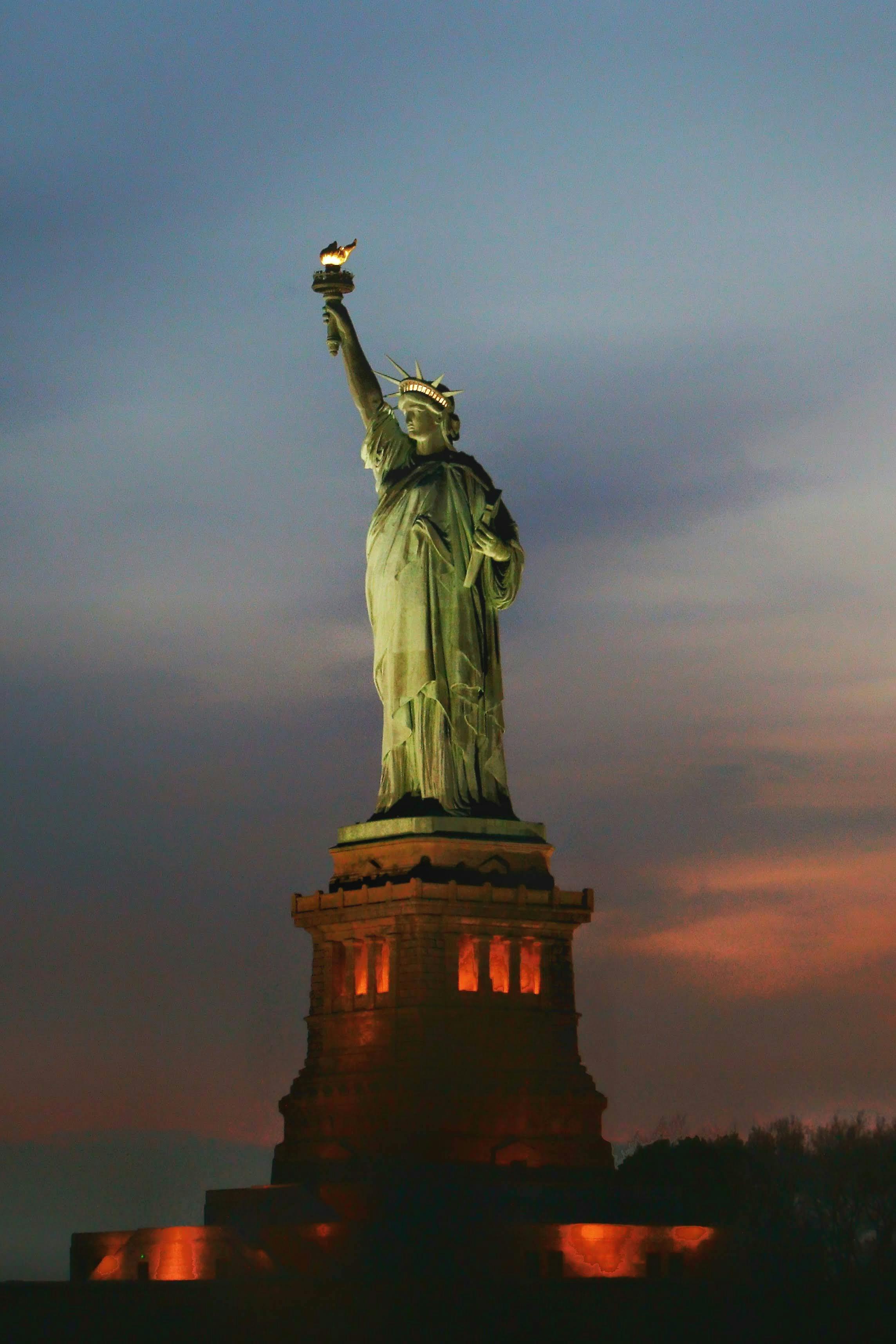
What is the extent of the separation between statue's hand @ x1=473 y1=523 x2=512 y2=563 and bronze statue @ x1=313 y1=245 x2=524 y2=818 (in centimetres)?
2

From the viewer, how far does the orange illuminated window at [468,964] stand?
43.7 metres

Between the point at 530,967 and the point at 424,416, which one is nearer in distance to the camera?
the point at 530,967

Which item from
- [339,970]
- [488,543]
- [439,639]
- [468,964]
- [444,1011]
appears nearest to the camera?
[444,1011]

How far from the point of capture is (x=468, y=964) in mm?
43844

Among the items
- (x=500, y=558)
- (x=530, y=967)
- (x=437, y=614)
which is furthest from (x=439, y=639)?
(x=530, y=967)

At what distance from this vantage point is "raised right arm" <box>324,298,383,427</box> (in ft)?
158

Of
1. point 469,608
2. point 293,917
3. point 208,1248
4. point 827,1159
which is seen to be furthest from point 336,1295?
point 827,1159

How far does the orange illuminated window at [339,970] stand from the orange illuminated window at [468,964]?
2.34 metres

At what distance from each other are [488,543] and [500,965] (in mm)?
7582

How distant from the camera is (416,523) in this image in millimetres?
45938

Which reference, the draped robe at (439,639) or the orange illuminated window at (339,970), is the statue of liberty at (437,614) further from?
the orange illuminated window at (339,970)

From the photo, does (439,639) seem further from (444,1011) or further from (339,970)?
(444,1011)

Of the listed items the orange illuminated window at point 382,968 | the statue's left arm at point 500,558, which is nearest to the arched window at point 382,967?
the orange illuminated window at point 382,968

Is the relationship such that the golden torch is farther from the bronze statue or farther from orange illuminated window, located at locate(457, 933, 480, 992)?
orange illuminated window, located at locate(457, 933, 480, 992)
